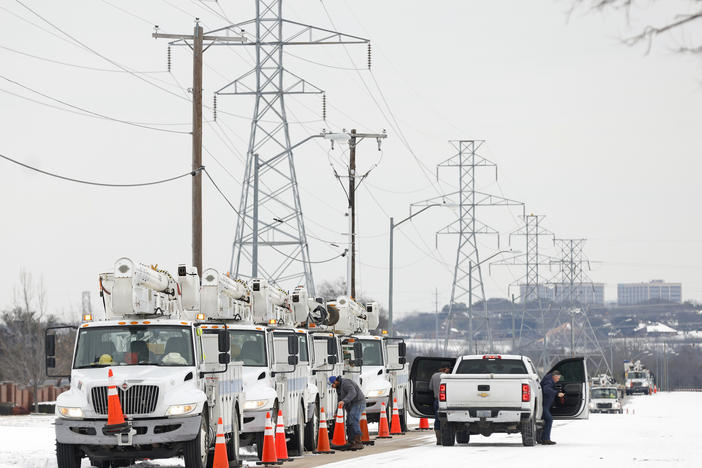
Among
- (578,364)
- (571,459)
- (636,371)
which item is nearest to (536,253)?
(636,371)

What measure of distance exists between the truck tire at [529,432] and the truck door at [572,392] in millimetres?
2174

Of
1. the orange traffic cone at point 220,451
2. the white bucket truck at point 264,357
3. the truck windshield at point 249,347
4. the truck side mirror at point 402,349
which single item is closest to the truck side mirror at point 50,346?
the orange traffic cone at point 220,451

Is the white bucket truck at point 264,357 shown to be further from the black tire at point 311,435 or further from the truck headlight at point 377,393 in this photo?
the truck headlight at point 377,393

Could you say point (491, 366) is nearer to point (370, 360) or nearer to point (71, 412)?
point (370, 360)

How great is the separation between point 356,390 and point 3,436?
30.3 ft

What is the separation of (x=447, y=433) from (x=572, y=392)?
3.75 meters

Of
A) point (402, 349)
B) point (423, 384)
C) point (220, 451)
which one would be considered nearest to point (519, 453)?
point (423, 384)

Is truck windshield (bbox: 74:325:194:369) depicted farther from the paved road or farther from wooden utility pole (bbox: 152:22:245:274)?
wooden utility pole (bbox: 152:22:245:274)

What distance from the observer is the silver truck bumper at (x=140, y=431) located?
19016mm

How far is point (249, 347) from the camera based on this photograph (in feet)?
78.7

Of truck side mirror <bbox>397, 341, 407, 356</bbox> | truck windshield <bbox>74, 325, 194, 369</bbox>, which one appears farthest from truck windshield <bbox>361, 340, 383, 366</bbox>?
truck windshield <bbox>74, 325, 194, 369</bbox>

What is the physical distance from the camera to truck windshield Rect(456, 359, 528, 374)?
27.7 metres

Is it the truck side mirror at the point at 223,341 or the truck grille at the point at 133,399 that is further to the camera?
the truck side mirror at the point at 223,341

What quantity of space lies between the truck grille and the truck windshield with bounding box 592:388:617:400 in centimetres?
5356
